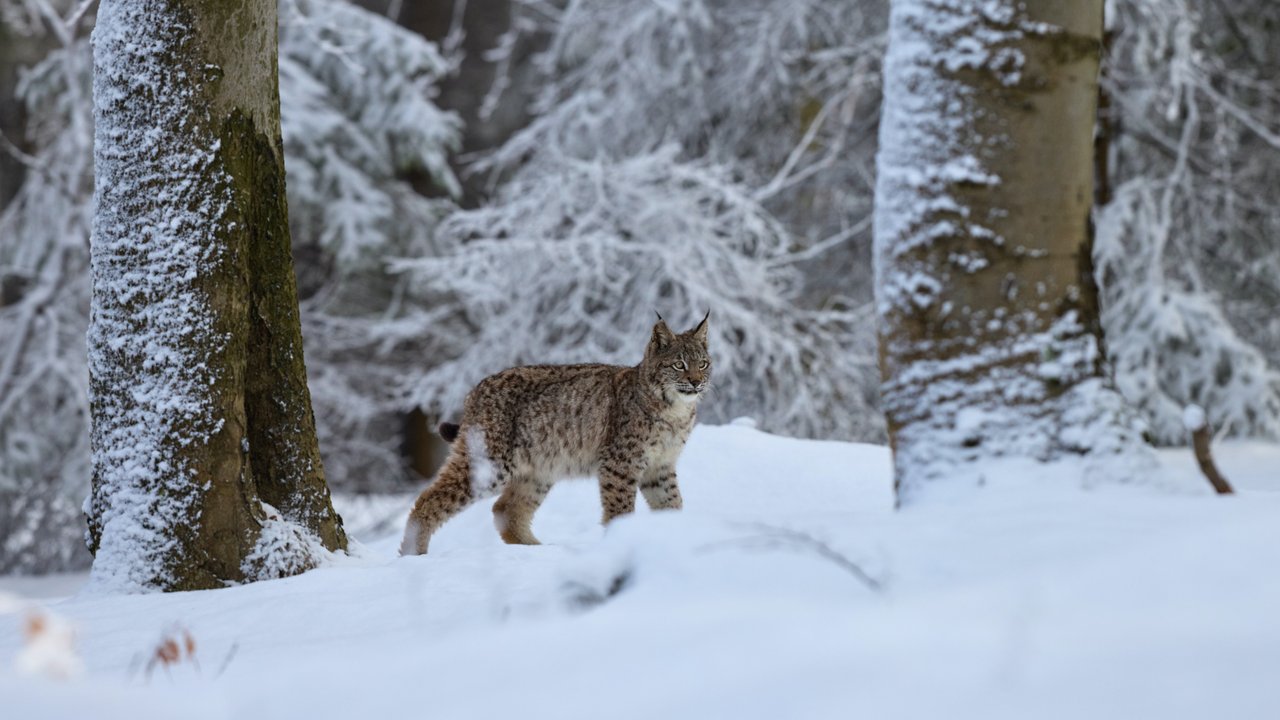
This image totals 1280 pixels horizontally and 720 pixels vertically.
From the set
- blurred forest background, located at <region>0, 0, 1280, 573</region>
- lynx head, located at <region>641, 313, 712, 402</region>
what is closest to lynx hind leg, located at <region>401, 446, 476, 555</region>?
lynx head, located at <region>641, 313, 712, 402</region>

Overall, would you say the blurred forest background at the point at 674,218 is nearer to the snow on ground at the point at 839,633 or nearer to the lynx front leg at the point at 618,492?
the lynx front leg at the point at 618,492

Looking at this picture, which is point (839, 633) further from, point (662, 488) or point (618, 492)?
point (662, 488)

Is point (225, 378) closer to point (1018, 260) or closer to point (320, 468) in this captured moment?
point (320, 468)

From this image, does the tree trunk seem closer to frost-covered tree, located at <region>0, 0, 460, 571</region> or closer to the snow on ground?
the snow on ground

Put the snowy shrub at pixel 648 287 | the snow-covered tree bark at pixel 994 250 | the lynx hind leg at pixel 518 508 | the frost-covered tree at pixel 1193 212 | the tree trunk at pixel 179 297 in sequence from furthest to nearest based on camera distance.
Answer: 1. the snowy shrub at pixel 648 287
2. the frost-covered tree at pixel 1193 212
3. the lynx hind leg at pixel 518 508
4. the tree trunk at pixel 179 297
5. the snow-covered tree bark at pixel 994 250

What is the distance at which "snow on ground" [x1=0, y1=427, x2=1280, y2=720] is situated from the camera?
2.27 meters

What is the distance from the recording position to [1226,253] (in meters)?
13.0

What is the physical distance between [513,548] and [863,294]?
9.43m

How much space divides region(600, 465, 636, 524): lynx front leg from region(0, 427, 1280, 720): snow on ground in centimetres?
263

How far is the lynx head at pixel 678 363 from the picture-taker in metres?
6.46

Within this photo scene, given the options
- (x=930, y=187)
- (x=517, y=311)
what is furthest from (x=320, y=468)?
(x=517, y=311)

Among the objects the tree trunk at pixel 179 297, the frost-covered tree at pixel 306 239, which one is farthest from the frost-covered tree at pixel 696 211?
the tree trunk at pixel 179 297

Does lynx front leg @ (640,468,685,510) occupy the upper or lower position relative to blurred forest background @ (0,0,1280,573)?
lower

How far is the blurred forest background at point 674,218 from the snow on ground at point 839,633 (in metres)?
8.21
